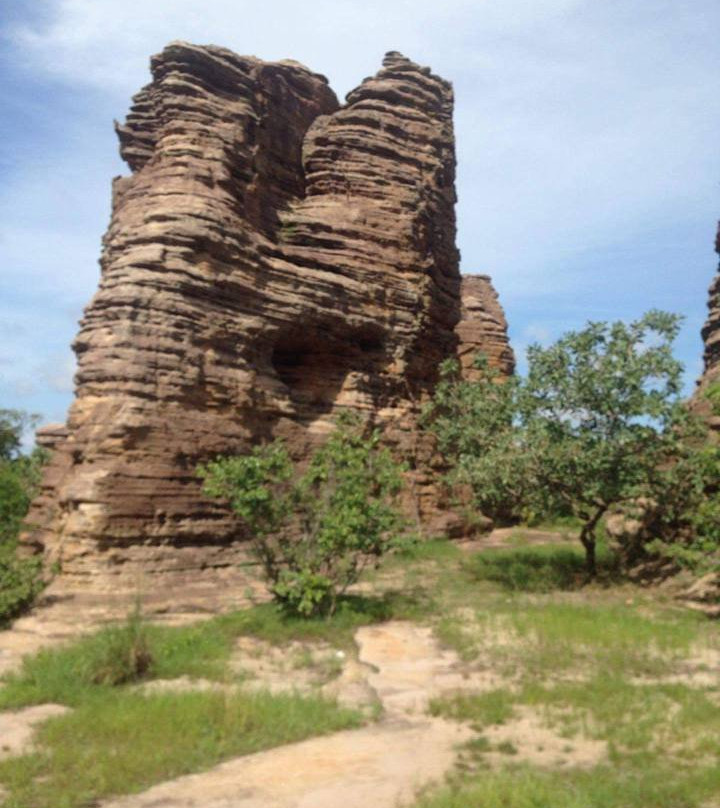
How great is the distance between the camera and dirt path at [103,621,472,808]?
20.2ft

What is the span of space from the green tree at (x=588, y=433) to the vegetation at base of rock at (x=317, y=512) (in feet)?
10.3

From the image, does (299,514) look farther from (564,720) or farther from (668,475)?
(564,720)

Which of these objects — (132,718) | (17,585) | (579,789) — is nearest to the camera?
(579,789)

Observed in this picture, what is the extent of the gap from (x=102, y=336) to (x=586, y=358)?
9.84 meters

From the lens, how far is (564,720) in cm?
788

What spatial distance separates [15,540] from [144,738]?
12.0 meters

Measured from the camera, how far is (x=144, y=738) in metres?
7.28

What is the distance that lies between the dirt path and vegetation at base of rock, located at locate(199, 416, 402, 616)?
3.90 m

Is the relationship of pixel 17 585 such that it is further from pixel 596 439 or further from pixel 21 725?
pixel 596 439

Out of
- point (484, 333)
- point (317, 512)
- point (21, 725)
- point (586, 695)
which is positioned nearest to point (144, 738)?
point (21, 725)

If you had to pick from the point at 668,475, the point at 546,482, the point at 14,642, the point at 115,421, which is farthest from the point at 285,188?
the point at 14,642

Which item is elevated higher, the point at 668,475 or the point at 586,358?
the point at 586,358

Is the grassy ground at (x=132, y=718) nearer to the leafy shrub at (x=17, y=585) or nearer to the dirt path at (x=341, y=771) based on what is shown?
the dirt path at (x=341, y=771)

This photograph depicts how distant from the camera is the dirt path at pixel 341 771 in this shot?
6.14m
